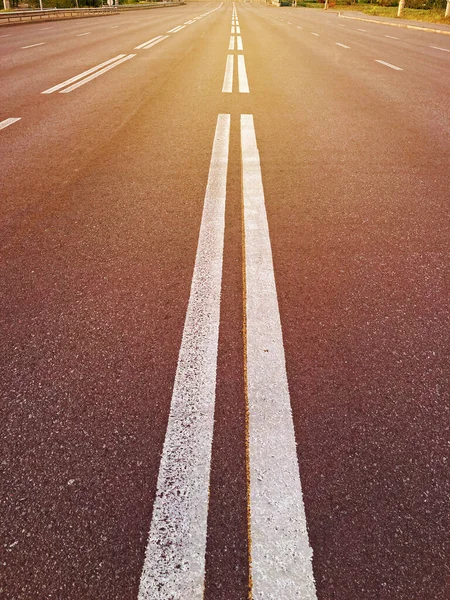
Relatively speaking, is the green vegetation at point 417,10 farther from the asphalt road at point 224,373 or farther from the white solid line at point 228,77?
the asphalt road at point 224,373

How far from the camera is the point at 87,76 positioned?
1058 centimetres

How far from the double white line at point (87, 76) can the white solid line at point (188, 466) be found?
799 centimetres

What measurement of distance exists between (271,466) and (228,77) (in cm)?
1038

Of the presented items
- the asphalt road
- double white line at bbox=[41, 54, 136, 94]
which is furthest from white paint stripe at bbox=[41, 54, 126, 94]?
the asphalt road

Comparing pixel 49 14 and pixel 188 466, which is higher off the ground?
pixel 49 14

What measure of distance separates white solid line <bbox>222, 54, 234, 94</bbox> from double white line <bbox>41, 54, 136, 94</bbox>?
9.61 ft

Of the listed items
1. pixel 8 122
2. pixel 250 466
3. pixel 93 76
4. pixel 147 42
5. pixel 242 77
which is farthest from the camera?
pixel 147 42

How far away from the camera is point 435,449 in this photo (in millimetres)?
1910

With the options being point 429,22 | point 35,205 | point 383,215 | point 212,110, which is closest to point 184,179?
point 35,205

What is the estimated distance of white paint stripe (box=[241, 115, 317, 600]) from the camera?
1474mm

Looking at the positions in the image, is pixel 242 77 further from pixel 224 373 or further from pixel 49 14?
pixel 49 14

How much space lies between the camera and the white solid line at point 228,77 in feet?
29.9

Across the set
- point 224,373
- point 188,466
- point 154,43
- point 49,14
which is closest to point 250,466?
point 188,466

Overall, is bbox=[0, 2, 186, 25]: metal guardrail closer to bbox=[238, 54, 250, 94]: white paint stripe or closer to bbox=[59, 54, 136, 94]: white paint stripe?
bbox=[59, 54, 136, 94]: white paint stripe
